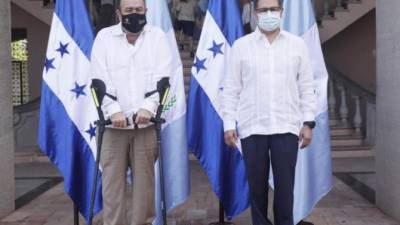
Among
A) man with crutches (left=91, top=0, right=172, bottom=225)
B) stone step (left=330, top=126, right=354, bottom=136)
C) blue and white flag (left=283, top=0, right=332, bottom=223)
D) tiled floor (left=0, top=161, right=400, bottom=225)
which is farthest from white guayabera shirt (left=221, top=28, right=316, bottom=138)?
stone step (left=330, top=126, right=354, bottom=136)

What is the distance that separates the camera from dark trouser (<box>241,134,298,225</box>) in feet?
12.6

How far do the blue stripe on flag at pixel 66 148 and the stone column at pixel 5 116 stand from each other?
3.49 feet

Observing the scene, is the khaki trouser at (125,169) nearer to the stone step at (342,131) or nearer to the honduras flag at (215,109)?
the honduras flag at (215,109)

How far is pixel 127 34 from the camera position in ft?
13.0

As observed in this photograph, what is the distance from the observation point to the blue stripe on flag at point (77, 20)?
4809mm

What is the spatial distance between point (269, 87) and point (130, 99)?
0.99m

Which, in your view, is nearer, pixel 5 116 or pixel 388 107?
pixel 388 107

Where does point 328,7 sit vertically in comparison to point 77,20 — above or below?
above

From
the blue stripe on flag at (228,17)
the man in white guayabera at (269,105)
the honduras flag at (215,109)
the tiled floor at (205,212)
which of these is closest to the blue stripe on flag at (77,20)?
the honduras flag at (215,109)

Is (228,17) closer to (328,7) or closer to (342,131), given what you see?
(342,131)

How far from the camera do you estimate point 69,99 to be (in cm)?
477

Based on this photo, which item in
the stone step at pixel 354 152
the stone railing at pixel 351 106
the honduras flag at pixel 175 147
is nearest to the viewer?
the honduras flag at pixel 175 147

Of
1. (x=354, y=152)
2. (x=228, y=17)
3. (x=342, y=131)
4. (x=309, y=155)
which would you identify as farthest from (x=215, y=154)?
(x=342, y=131)

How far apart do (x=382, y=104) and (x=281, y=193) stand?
2.30 m
